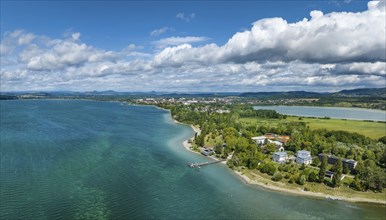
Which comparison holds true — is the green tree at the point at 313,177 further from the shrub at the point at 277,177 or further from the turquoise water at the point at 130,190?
the turquoise water at the point at 130,190

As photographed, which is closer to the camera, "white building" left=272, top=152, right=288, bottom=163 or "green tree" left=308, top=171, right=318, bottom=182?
"green tree" left=308, top=171, right=318, bottom=182

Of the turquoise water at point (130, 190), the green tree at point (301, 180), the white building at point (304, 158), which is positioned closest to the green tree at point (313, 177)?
the green tree at point (301, 180)

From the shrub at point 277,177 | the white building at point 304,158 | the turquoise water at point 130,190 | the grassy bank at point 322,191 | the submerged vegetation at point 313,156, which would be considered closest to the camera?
the turquoise water at point 130,190

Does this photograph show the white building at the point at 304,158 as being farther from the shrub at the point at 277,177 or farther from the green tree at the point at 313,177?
the shrub at the point at 277,177

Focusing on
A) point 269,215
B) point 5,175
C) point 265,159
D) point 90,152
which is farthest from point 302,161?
point 5,175

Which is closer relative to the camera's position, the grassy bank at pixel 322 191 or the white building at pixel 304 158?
the grassy bank at pixel 322 191

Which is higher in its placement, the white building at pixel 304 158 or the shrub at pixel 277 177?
the white building at pixel 304 158

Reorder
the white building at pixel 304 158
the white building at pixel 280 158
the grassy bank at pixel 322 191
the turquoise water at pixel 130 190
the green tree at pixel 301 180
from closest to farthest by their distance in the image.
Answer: the turquoise water at pixel 130 190 → the grassy bank at pixel 322 191 → the green tree at pixel 301 180 → the white building at pixel 304 158 → the white building at pixel 280 158

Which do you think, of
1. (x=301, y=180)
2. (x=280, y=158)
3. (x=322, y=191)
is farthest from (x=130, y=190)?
(x=280, y=158)

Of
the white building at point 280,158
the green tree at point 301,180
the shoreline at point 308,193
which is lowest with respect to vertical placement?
the shoreline at point 308,193

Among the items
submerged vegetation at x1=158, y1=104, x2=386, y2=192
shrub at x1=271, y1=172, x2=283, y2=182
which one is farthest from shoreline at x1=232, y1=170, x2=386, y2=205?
shrub at x1=271, y1=172, x2=283, y2=182

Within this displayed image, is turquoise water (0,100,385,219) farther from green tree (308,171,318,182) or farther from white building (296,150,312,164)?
white building (296,150,312,164)
